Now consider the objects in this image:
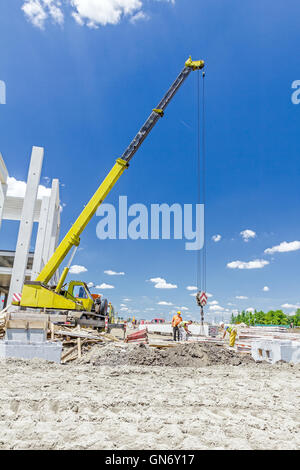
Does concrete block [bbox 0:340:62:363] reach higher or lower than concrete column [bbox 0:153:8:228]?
lower

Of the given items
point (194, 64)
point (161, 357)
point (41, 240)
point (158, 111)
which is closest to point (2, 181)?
point (41, 240)

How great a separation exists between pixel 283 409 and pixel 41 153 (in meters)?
20.7

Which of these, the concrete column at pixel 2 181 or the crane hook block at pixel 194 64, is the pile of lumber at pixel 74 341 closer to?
the concrete column at pixel 2 181

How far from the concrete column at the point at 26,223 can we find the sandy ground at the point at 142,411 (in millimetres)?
13637

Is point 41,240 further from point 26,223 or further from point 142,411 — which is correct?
point 142,411

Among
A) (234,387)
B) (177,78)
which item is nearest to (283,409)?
(234,387)

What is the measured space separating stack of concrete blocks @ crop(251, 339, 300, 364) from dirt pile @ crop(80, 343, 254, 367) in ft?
2.00

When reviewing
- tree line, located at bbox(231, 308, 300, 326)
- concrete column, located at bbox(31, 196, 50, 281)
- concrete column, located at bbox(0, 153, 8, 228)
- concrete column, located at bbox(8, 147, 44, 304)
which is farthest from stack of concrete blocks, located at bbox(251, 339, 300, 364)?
tree line, located at bbox(231, 308, 300, 326)

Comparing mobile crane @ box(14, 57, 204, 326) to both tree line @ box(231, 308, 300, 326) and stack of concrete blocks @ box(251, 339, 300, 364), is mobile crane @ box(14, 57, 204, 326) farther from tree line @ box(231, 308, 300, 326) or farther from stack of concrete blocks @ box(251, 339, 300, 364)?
tree line @ box(231, 308, 300, 326)

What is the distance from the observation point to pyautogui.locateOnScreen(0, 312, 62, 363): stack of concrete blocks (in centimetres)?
764

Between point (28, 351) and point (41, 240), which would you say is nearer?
point (28, 351)

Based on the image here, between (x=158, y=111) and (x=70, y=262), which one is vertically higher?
(x=158, y=111)

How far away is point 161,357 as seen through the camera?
28.2 feet

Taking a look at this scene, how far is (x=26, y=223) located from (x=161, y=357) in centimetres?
1505
